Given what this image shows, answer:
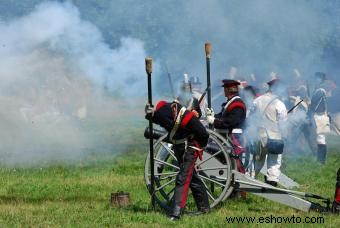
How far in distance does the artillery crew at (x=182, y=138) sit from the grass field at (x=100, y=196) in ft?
0.97

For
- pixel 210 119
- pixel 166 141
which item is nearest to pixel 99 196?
pixel 166 141

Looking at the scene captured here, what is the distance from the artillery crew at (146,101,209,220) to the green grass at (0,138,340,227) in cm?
29

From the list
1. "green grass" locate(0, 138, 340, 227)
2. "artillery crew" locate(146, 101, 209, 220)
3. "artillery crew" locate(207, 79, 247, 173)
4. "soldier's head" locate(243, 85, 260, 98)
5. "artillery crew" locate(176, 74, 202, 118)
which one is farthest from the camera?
"soldier's head" locate(243, 85, 260, 98)

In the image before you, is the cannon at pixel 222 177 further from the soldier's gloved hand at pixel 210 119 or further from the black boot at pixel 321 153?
the black boot at pixel 321 153

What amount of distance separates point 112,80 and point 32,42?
1.74 m

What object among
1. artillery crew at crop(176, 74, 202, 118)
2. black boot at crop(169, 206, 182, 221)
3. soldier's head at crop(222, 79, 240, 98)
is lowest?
black boot at crop(169, 206, 182, 221)

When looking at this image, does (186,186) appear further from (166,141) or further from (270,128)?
(270,128)

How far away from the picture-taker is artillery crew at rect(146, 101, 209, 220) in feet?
25.5

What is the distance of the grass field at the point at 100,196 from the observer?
7.64 meters

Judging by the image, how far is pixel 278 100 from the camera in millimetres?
10438

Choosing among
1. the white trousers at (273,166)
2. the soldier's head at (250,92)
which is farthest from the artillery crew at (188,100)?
the soldier's head at (250,92)

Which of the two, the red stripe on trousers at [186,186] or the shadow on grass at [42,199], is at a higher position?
the red stripe on trousers at [186,186]

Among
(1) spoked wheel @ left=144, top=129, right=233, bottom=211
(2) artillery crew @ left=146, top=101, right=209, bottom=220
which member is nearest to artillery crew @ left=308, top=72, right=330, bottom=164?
(1) spoked wheel @ left=144, top=129, right=233, bottom=211

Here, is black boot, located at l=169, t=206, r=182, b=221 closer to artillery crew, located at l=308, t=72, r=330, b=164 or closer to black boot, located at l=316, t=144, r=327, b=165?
black boot, located at l=316, t=144, r=327, b=165
